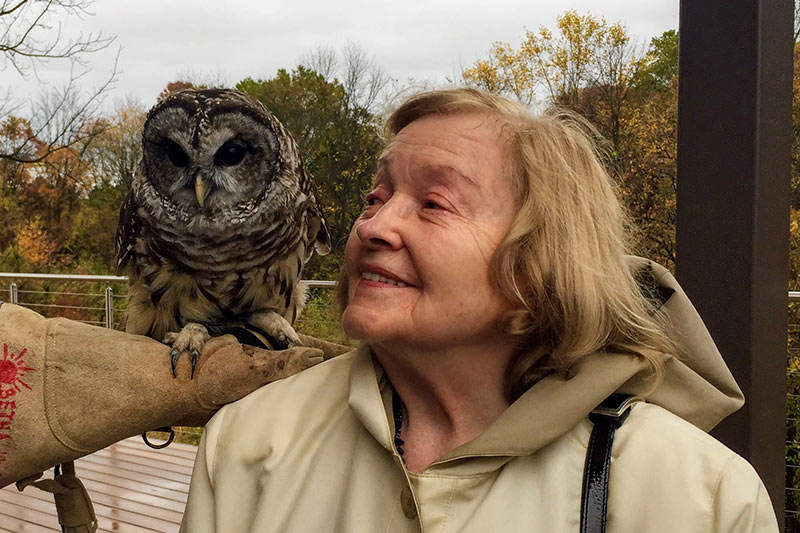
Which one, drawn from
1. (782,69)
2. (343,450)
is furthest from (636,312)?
(782,69)

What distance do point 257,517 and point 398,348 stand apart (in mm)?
282

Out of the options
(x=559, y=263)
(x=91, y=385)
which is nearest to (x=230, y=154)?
(x=91, y=385)

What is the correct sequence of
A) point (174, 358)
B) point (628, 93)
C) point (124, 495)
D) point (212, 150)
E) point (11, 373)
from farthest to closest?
point (628, 93)
point (124, 495)
point (212, 150)
point (174, 358)
point (11, 373)

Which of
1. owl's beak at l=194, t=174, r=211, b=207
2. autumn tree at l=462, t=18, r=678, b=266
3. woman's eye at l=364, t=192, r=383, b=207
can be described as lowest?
woman's eye at l=364, t=192, r=383, b=207

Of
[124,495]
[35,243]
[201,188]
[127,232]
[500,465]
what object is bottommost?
[124,495]

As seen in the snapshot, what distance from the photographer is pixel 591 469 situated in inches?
30.9

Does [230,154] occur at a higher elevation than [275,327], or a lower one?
higher

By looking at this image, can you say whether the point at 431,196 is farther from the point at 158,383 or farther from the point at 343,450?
the point at 158,383

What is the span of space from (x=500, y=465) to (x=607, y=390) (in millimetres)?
156

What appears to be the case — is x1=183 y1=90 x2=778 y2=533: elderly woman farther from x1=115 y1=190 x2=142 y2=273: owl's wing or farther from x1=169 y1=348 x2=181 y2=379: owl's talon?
x1=115 y1=190 x2=142 y2=273: owl's wing

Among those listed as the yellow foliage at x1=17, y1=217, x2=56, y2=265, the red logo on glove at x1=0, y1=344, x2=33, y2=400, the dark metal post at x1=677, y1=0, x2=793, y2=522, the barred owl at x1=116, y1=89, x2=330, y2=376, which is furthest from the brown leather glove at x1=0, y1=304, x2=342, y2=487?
the yellow foliage at x1=17, y1=217, x2=56, y2=265

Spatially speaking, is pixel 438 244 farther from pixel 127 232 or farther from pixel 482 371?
pixel 127 232

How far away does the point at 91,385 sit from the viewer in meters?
1.17

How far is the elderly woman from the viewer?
2.60 ft
